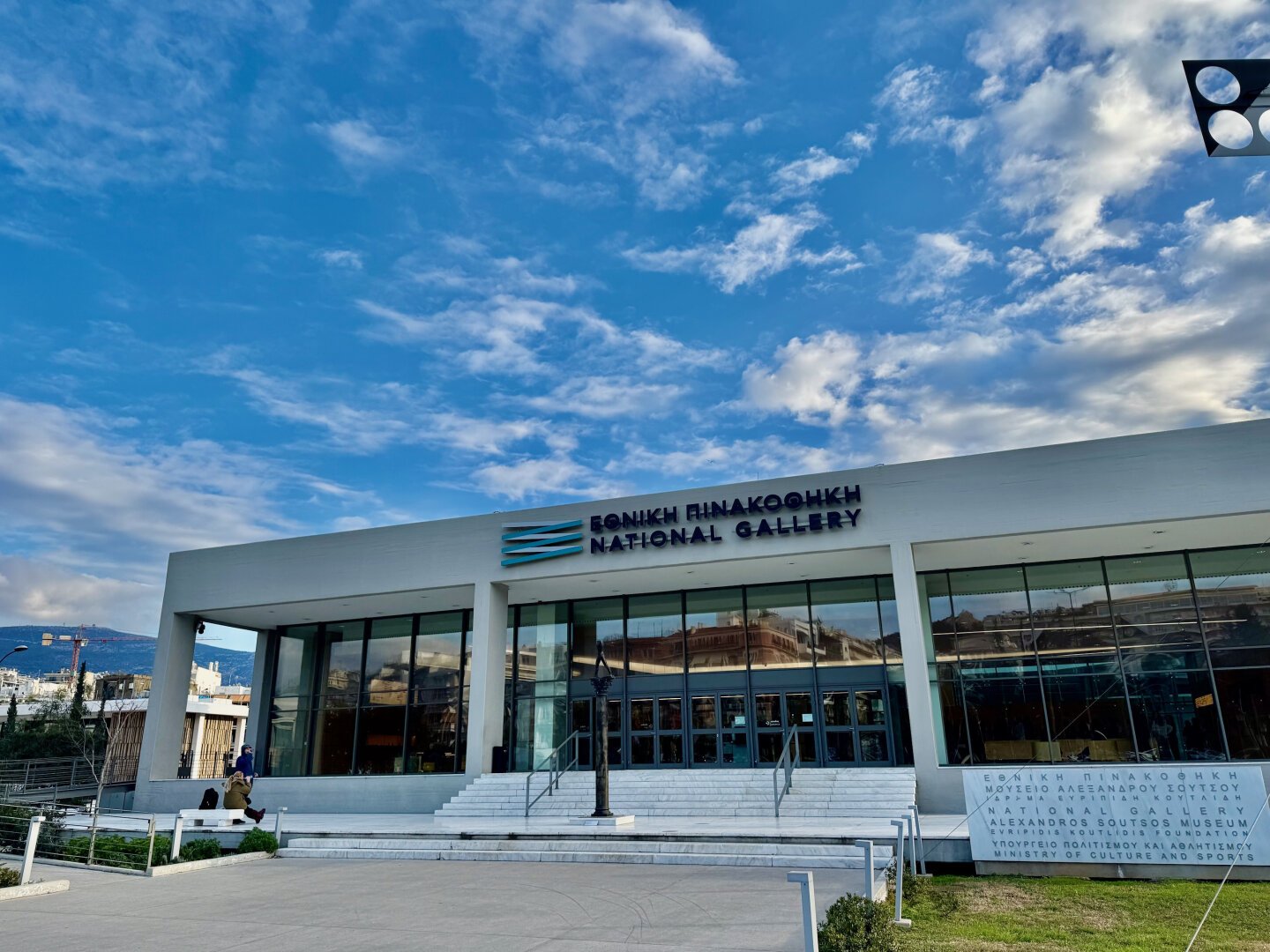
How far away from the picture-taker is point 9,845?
1477 cm

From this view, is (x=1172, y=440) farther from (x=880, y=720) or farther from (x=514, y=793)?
(x=514, y=793)

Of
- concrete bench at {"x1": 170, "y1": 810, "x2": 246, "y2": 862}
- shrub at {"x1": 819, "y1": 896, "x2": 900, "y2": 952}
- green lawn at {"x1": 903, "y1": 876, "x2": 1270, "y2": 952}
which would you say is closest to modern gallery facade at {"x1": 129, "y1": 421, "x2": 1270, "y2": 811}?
concrete bench at {"x1": 170, "y1": 810, "x2": 246, "y2": 862}

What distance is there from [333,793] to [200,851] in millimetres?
8702

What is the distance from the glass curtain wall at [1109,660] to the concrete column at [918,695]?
1.30 meters

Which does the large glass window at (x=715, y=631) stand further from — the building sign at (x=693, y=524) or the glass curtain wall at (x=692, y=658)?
the building sign at (x=693, y=524)

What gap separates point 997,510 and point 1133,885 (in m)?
9.87

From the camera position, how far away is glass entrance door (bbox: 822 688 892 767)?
21.5 meters

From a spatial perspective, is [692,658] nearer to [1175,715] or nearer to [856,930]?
[1175,715]

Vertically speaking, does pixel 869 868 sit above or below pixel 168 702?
below

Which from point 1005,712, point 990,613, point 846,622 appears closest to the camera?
point 1005,712

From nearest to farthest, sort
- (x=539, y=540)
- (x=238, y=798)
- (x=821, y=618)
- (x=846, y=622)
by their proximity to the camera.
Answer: (x=238, y=798)
(x=539, y=540)
(x=846, y=622)
(x=821, y=618)

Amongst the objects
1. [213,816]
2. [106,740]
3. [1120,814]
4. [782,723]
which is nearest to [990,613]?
[782,723]

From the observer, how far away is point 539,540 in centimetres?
2255

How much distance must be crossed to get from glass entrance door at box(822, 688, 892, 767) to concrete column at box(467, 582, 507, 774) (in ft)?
27.4
